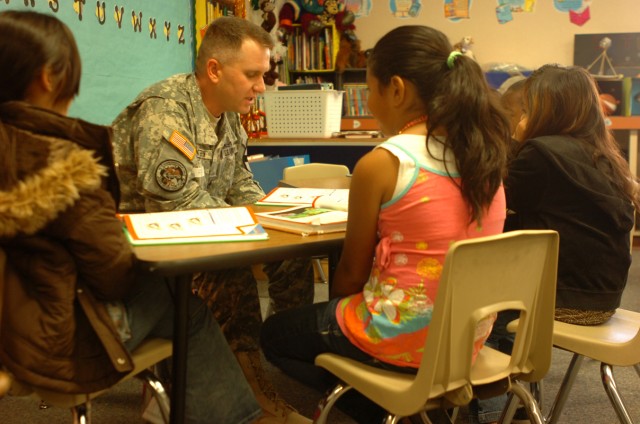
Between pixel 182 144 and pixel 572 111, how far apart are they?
1065 mm

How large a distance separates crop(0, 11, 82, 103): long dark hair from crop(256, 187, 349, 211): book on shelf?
0.75 metres

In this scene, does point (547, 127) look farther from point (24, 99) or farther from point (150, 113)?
point (24, 99)

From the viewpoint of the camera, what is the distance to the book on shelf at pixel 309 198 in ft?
5.93

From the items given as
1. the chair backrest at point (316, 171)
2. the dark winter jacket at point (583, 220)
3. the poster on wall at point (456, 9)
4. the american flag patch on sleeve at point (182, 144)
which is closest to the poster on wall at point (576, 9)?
the poster on wall at point (456, 9)

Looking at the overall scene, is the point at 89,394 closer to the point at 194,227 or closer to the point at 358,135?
the point at 194,227

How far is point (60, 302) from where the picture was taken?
1.18 metres

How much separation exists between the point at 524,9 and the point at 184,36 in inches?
141

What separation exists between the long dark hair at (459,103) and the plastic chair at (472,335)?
138 millimetres

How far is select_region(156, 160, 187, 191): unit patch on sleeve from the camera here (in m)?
1.92

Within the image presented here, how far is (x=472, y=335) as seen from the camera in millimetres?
1243

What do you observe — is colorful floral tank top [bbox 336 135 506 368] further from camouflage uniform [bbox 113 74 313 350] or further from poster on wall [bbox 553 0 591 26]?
poster on wall [bbox 553 0 591 26]

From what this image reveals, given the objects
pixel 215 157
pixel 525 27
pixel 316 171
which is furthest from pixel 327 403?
pixel 525 27

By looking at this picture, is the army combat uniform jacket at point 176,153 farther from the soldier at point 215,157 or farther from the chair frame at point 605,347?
the chair frame at point 605,347

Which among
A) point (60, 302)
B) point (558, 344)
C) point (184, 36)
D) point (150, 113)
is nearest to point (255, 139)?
point (184, 36)
